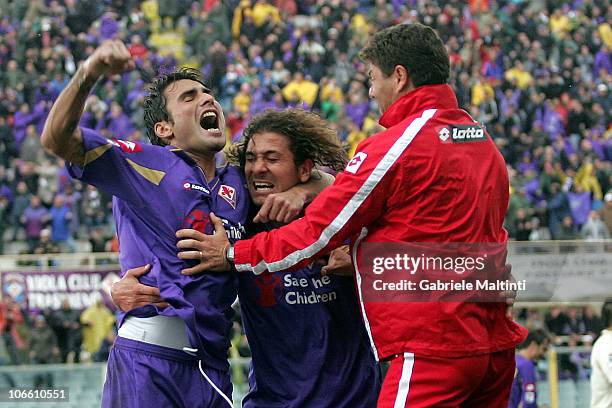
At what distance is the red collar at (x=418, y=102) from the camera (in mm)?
4691

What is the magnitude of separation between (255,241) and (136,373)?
0.77m

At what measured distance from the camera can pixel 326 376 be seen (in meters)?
5.31

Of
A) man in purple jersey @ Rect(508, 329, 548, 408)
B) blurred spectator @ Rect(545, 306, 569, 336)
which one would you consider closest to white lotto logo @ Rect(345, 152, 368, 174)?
man in purple jersey @ Rect(508, 329, 548, 408)

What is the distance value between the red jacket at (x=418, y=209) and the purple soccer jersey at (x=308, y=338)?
603 millimetres

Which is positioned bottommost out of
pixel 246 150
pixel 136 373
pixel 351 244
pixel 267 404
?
pixel 267 404

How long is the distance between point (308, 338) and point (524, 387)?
15.6ft

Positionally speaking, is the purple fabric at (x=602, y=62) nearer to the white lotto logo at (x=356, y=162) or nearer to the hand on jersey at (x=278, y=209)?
the hand on jersey at (x=278, y=209)

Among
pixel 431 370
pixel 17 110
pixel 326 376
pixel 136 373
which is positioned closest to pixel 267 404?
pixel 326 376

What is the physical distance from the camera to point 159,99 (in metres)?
5.33

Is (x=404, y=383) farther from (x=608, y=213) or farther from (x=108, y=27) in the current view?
(x=108, y=27)

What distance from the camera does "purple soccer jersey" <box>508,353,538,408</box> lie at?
379 inches

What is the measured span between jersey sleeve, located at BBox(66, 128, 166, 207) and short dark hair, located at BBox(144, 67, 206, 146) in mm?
415

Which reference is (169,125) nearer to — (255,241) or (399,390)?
(255,241)

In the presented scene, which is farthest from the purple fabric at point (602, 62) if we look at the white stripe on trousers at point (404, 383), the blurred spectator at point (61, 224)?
the white stripe on trousers at point (404, 383)
